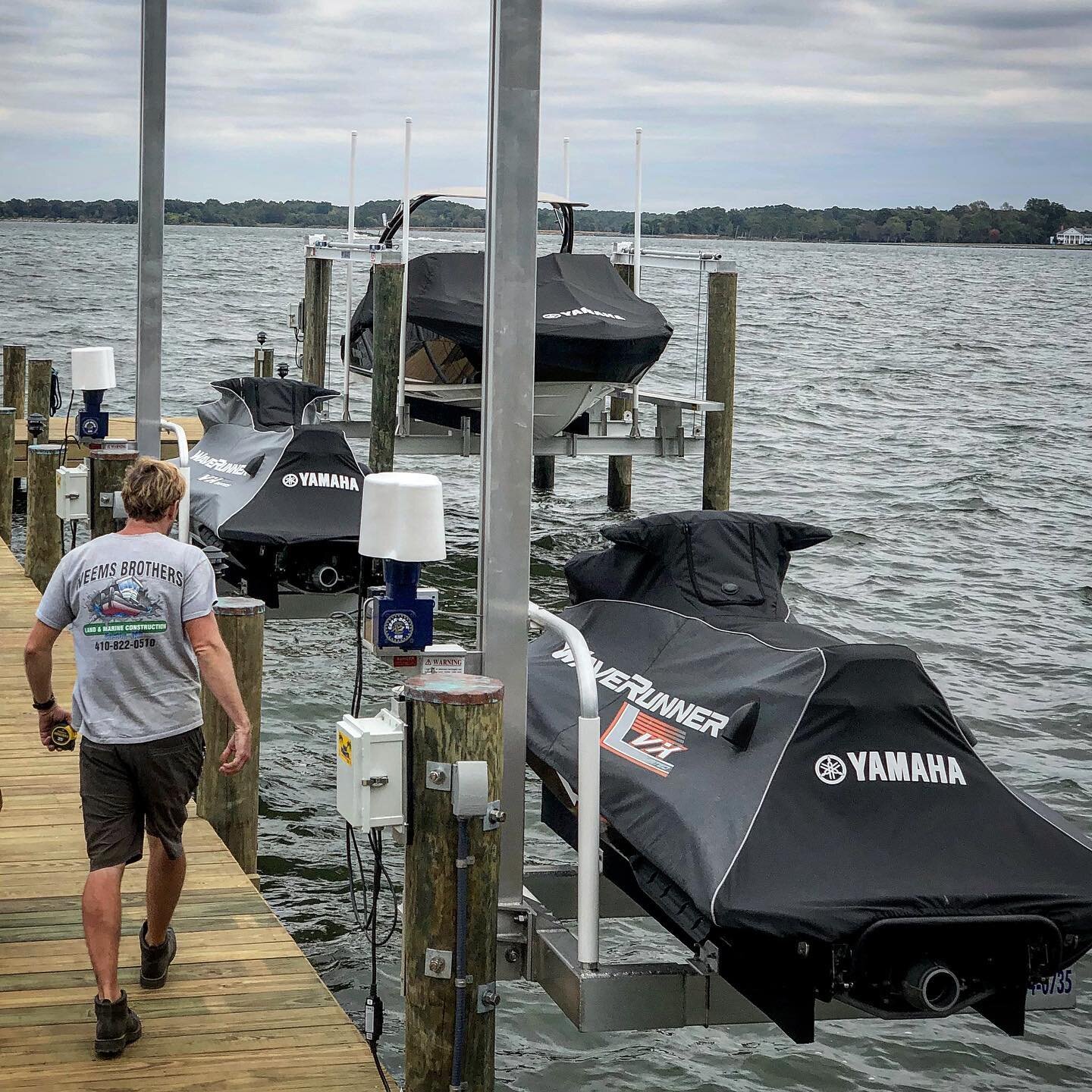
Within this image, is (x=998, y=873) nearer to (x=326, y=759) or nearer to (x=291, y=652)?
(x=326, y=759)

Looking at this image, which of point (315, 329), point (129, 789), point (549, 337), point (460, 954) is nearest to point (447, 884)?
point (460, 954)

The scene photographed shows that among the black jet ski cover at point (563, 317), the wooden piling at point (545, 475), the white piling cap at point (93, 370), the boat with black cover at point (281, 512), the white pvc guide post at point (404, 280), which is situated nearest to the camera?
the white piling cap at point (93, 370)

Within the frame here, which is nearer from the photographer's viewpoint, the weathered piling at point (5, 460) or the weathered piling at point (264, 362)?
the weathered piling at point (5, 460)

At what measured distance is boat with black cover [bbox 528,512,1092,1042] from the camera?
4.24 meters

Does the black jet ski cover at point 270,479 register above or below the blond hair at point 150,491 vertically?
below

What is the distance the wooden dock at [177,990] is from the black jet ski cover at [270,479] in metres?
3.53

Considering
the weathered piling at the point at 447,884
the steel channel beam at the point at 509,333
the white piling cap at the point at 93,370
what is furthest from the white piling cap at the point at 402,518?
the white piling cap at the point at 93,370

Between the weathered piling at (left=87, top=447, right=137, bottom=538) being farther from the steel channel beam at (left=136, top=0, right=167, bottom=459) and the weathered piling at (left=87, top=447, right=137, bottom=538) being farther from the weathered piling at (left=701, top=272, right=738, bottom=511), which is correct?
the weathered piling at (left=701, top=272, right=738, bottom=511)

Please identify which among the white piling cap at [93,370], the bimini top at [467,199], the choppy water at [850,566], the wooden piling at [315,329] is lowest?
the choppy water at [850,566]

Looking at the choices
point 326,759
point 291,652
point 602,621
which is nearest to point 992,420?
point 291,652

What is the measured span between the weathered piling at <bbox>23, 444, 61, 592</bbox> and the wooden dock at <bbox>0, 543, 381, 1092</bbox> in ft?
16.9

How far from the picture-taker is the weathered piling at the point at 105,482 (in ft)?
29.0

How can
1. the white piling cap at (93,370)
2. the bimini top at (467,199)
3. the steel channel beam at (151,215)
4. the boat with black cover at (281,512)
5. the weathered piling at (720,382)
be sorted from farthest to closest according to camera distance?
1. the bimini top at (467,199)
2. the weathered piling at (720,382)
3. the boat with black cover at (281,512)
4. the white piling cap at (93,370)
5. the steel channel beam at (151,215)

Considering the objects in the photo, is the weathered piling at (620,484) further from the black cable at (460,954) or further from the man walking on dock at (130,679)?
the black cable at (460,954)
